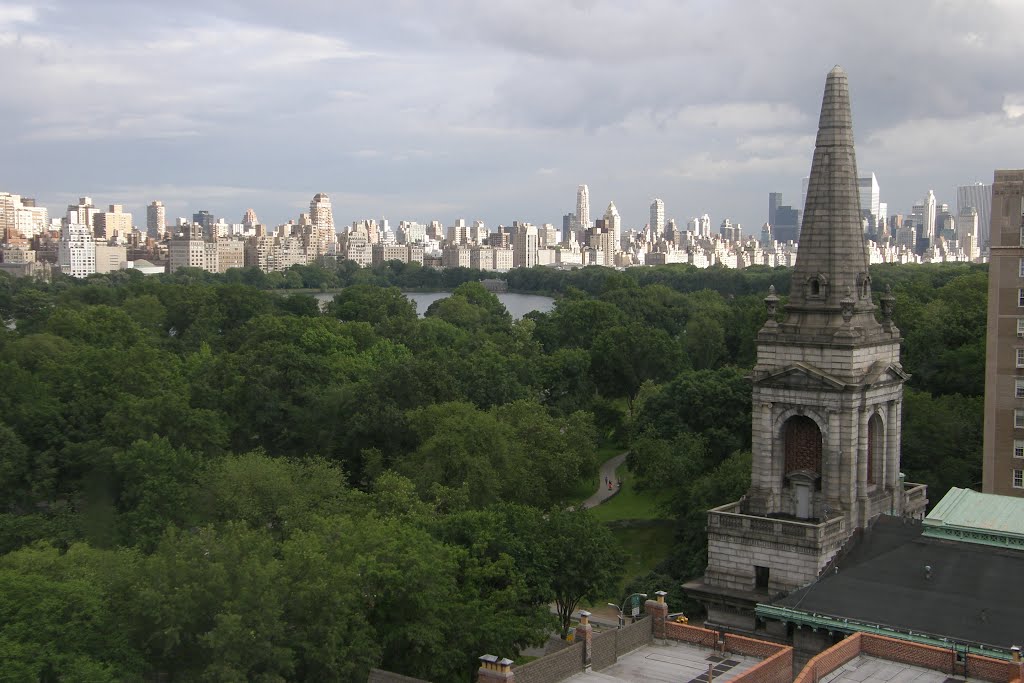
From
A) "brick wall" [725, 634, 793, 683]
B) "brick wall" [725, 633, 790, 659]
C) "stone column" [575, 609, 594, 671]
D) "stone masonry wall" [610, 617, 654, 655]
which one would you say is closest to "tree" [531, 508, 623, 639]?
"stone masonry wall" [610, 617, 654, 655]

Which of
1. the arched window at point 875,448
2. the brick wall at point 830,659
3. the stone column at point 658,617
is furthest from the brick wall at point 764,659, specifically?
the arched window at point 875,448

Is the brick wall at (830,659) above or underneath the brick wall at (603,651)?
above

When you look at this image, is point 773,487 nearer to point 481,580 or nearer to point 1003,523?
point 1003,523

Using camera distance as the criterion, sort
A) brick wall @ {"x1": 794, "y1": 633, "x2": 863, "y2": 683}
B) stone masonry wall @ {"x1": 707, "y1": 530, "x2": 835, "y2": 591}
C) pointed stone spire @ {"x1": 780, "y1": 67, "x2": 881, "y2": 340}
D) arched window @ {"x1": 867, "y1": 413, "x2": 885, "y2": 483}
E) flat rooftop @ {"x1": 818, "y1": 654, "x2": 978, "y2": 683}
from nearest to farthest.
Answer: brick wall @ {"x1": 794, "y1": 633, "x2": 863, "y2": 683}
flat rooftop @ {"x1": 818, "y1": 654, "x2": 978, "y2": 683}
stone masonry wall @ {"x1": 707, "y1": 530, "x2": 835, "y2": 591}
pointed stone spire @ {"x1": 780, "y1": 67, "x2": 881, "y2": 340}
arched window @ {"x1": 867, "y1": 413, "x2": 885, "y2": 483}

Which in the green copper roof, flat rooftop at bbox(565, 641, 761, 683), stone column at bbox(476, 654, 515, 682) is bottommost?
flat rooftop at bbox(565, 641, 761, 683)

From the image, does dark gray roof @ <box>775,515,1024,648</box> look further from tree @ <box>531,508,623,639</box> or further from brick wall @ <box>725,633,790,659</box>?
tree @ <box>531,508,623,639</box>

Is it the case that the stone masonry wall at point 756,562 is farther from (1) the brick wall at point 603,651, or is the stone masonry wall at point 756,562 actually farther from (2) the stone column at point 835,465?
(1) the brick wall at point 603,651

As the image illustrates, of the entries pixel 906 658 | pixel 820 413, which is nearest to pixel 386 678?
pixel 906 658
